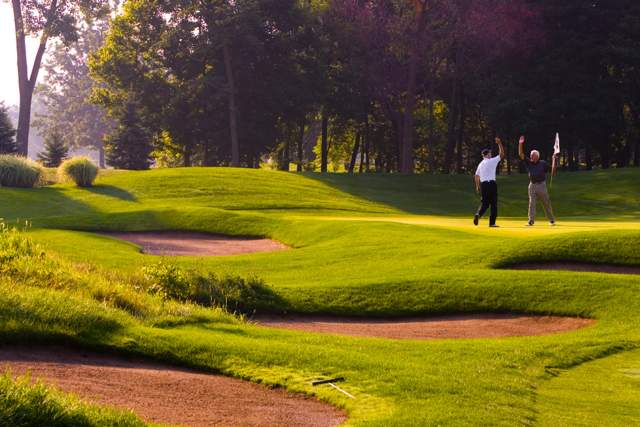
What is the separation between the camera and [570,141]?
66375 mm

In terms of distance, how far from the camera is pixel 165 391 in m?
9.39

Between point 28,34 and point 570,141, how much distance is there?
4606 cm

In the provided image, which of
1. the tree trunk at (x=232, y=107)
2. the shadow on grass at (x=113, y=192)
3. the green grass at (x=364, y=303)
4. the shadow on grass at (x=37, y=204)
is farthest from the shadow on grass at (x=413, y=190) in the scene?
the shadow on grass at (x=37, y=204)

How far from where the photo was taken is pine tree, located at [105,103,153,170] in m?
62.2

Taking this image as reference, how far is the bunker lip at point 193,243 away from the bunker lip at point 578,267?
8.50 meters

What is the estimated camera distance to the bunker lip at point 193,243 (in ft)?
85.0

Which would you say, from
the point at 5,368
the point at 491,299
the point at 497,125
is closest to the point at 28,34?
the point at 497,125

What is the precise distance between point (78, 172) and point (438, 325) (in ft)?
97.5

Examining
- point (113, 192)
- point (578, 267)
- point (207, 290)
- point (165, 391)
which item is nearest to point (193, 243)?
point (207, 290)

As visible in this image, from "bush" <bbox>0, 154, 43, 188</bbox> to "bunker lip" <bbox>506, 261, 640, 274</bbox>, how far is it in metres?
27.2

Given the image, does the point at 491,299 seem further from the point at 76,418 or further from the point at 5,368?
the point at 76,418

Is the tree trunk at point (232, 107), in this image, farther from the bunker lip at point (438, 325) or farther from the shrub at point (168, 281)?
the bunker lip at point (438, 325)

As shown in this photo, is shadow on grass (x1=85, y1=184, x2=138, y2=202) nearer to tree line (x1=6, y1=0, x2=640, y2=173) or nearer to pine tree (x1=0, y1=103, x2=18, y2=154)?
pine tree (x1=0, y1=103, x2=18, y2=154)

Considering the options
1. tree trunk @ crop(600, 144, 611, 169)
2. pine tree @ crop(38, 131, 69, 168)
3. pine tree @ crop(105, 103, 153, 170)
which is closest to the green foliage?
pine tree @ crop(38, 131, 69, 168)
